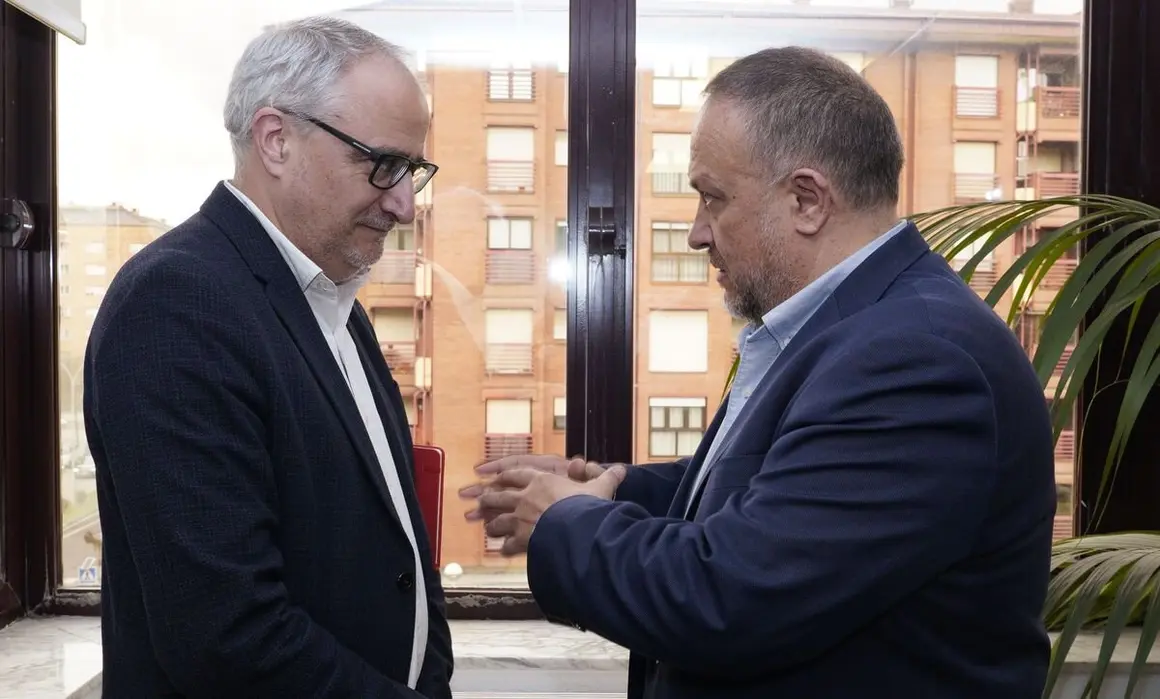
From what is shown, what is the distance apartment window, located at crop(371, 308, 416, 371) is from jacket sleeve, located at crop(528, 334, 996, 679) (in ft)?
4.71

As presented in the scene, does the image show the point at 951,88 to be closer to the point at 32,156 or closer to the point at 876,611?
the point at 876,611

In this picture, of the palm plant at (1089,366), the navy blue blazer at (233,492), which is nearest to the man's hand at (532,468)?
the navy blue blazer at (233,492)

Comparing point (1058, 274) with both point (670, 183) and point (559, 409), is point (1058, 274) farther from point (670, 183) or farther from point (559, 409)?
point (559, 409)

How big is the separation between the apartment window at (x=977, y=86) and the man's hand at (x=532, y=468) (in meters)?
1.42

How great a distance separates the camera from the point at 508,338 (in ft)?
7.93

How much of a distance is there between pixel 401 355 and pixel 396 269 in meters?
0.19

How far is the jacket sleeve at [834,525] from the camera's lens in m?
0.98

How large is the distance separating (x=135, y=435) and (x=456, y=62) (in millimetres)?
1507

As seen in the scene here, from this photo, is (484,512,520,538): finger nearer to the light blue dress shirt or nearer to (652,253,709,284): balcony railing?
the light blue dress shirt

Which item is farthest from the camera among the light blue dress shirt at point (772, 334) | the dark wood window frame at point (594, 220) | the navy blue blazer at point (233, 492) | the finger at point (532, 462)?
the dark wood window frame at point (594, 220)

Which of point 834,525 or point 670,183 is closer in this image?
point 834,525

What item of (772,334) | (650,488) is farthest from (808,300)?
(650,488)

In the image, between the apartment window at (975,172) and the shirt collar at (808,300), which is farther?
the apartment window at (975,172)

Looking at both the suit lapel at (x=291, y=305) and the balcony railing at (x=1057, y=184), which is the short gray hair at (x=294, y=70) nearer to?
the suit lapel at (x=291, y=305)
